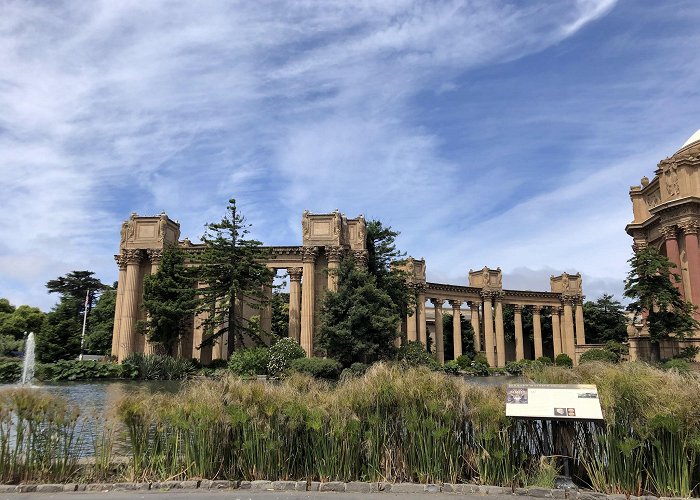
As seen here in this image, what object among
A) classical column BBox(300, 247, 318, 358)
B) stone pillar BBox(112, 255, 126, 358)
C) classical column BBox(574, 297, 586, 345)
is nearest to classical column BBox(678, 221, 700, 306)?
classical column BBox(300, 247, 318, 358)

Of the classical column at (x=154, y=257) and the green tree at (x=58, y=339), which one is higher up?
the classical column at (x=154, y=257)

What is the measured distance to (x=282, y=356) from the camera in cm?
3291

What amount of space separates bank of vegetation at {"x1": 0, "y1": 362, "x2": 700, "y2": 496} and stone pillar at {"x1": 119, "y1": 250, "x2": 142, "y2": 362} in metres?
33.7

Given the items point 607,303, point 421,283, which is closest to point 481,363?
point 421,283

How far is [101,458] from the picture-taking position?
8.78m

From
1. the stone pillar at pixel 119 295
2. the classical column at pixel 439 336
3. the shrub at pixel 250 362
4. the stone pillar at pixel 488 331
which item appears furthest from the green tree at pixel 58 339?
the stone pillar at pixel 488 331

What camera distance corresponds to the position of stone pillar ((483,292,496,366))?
5994cm

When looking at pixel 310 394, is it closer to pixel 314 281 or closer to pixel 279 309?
pixel 314 281

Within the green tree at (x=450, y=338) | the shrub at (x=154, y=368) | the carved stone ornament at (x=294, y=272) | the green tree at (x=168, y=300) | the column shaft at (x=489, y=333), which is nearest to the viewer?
the shrub at (x=154, y=368)

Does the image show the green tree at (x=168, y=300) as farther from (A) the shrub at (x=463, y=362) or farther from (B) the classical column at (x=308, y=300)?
(A) the shrub at (x=463, y=362)

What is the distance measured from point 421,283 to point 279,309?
18.9 m

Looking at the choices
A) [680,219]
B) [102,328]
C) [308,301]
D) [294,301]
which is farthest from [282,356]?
[102,328]

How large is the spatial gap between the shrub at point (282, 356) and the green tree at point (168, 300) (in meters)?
7.26

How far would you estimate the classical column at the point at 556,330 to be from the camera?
6806 centimetres
